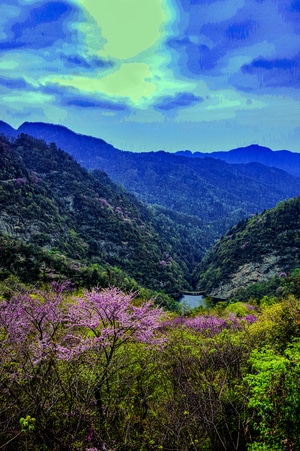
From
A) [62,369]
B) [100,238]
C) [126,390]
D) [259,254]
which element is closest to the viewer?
[62,369]

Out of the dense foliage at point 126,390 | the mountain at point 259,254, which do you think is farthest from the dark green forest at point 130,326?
the mountain at point 259,254

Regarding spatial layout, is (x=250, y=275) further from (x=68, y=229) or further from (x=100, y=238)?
(x=68, y=229)

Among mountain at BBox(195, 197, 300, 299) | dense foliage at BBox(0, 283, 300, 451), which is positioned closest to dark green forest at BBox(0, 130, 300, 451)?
dense foliage at BBox(0, 283, 300, 451)

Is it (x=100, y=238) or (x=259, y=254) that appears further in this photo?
(x=100, y=238)

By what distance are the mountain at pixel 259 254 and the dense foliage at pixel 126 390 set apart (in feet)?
251

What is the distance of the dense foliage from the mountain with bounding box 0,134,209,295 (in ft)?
133

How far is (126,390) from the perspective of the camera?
12.0m

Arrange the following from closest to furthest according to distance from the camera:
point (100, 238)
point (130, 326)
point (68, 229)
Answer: point (130, 326)
point (68, 229)
point (100, 238)

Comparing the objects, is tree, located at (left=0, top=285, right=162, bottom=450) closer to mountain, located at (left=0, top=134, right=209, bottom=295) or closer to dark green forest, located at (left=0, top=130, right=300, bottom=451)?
dark green forest, located at (left=0, top=130, right=300, bottom=451)

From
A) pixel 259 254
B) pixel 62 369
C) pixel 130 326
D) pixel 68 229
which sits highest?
pixel 130 326

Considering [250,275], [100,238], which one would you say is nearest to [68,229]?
[100,238]

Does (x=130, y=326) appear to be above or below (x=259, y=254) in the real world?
above

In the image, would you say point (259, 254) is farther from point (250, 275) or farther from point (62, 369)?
point (62, 369)

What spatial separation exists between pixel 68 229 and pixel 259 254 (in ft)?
186
